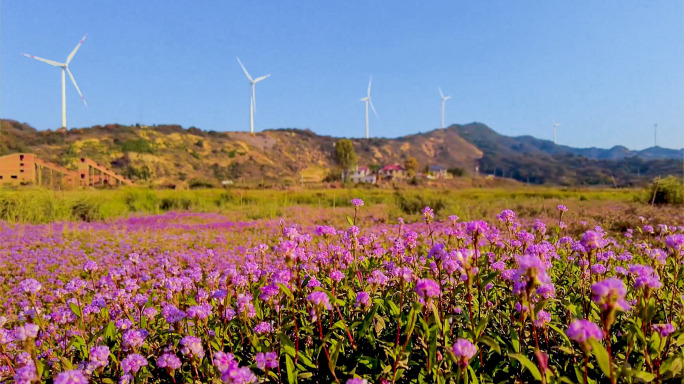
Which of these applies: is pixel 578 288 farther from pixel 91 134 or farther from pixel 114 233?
pixel 91 134

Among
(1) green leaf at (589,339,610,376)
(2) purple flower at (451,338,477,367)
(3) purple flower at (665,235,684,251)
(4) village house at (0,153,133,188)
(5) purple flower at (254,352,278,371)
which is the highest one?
(4) village house at (0,153,133,188)

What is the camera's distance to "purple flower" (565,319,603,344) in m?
1.35

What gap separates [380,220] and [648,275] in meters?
11.4

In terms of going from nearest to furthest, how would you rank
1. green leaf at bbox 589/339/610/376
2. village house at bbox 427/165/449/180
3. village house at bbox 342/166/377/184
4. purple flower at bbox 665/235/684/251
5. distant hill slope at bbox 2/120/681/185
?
green leaf at bbox 589/339/610/376, purple flower at bbox 665/235/684/251, distant hill slope at bbox 2/120/681/185, village house at bbox 427/165/449/180, village house at bbox 342/166/377/184

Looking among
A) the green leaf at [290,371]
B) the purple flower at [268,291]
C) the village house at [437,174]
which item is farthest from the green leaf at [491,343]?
the village house at [437,174]

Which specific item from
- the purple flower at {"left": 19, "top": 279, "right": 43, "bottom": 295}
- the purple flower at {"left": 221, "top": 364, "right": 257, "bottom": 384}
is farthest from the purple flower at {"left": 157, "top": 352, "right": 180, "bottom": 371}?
the purple flower at {"left": 19, "top": 279, "right": 43, "bottom": 295}

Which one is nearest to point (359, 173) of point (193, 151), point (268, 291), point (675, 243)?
point (193, 151)

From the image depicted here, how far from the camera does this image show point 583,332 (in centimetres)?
137

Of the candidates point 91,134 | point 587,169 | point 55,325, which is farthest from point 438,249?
point 587,169

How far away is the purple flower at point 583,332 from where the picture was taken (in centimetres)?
135

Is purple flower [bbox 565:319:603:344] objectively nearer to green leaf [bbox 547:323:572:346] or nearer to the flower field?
the flower field

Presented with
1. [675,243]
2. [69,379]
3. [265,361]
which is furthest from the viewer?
[675,243]

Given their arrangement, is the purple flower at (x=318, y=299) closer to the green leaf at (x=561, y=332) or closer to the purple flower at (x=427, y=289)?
the purple flower at (x=427, y=289)

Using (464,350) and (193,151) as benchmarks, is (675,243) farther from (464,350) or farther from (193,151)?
(193,151)
